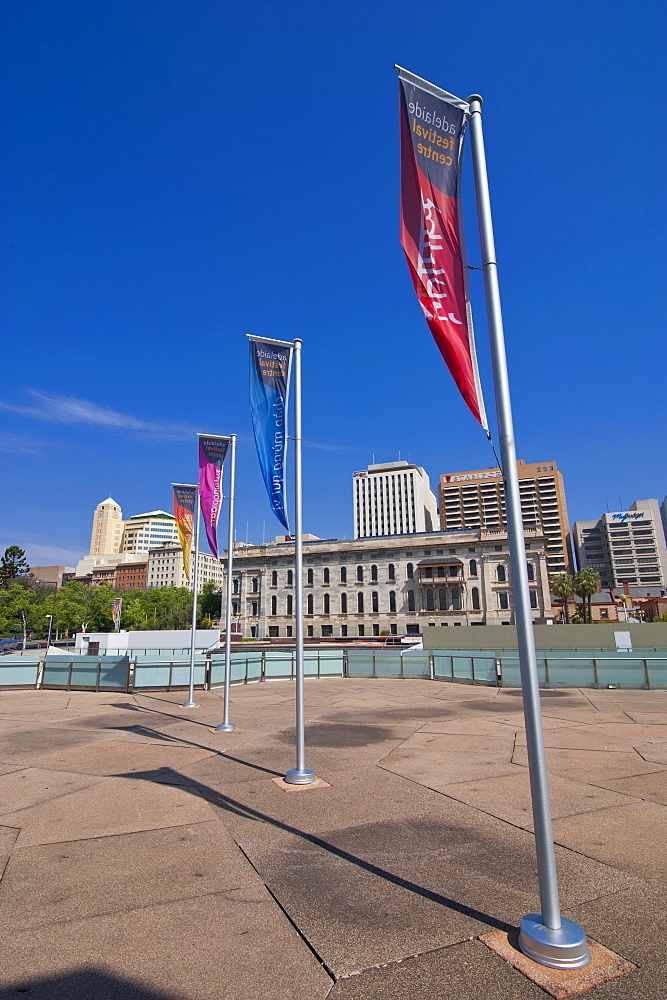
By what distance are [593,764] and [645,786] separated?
1.34m

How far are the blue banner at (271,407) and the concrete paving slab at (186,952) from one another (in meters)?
6.80

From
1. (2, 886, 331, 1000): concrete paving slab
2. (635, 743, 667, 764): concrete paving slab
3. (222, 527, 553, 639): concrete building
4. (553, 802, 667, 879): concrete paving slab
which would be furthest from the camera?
(222, 527, 553, 639): concrete building

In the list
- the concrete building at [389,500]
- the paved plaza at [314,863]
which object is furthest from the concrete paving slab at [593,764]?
the concrete building at [389,500]

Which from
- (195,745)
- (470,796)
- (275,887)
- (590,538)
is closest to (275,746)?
(195,745)

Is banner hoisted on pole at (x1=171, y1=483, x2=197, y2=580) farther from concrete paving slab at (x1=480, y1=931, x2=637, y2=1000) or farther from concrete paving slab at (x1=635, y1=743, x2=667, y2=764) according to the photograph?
concrete paving slab at (x1=480, y1=931, x2=637, y2=1000)

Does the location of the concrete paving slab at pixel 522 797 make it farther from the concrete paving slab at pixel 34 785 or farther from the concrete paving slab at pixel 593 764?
the concrete paving slab at pixel 34 785

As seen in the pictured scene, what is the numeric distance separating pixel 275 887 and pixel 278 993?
5.00 feet

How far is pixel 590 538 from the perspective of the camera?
585ft

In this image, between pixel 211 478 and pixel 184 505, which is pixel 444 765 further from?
pixel 184 505

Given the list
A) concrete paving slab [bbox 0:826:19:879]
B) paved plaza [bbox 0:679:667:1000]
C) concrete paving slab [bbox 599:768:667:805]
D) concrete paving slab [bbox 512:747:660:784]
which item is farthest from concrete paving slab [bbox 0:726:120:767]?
concrete paving slab [bbox 599:768:667:805]

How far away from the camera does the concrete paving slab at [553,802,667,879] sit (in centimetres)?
535

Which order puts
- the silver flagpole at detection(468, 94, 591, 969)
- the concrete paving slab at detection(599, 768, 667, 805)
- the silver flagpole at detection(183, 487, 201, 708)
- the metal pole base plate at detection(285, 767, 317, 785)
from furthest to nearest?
the silver flagpole at detection(183, 487, 201, 708) → the metal pole base plate at detection(285, 767, 317, 785) → the concrete paving slab at detection(599, 768, 667, 805) → the silver flagpole at detection(468, 94, 591, 969)

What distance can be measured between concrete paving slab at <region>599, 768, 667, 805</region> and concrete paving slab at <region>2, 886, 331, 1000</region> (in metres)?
5.45

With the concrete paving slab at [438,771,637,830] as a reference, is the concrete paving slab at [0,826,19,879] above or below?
above
